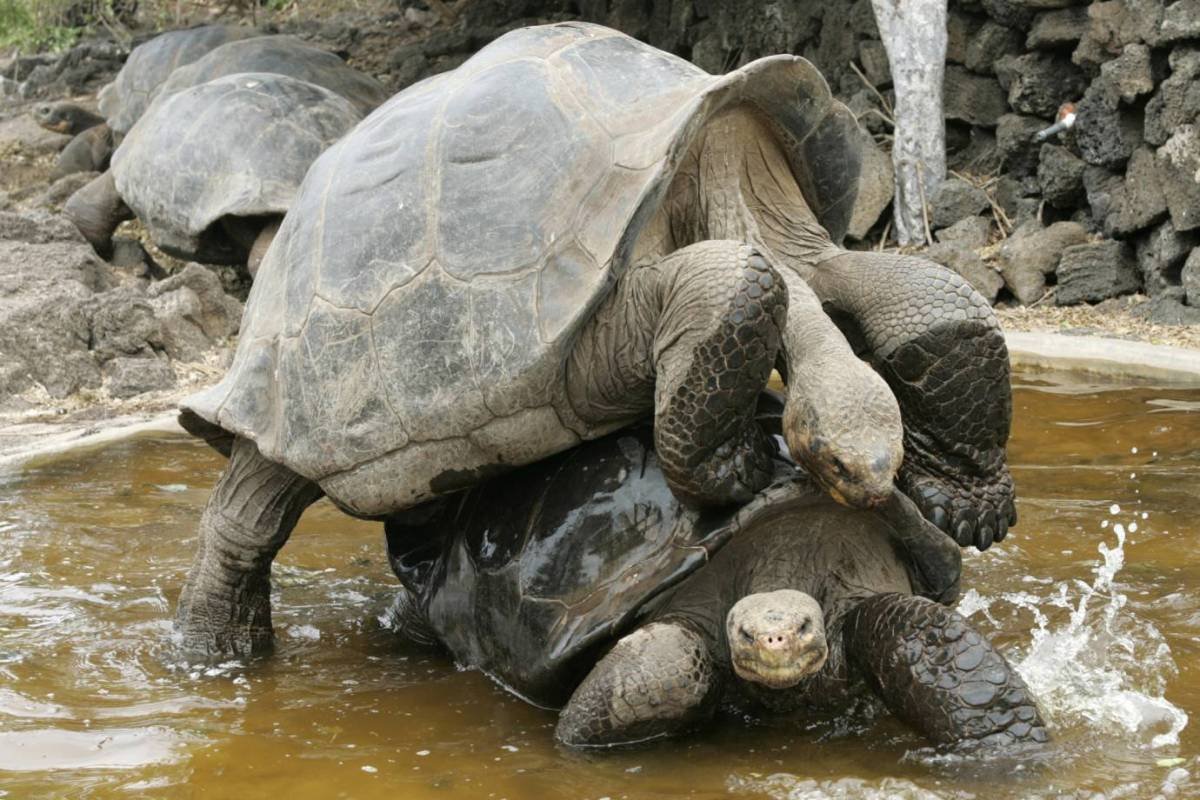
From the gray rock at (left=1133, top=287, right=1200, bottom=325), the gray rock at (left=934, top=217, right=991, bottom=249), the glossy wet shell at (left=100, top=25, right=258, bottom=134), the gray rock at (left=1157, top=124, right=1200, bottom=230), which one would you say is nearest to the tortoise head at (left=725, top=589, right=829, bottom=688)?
the gray rock at (left=1133, top=287, right=1200, bottom=325)

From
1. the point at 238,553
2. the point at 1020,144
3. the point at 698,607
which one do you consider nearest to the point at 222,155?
the point at 1020,144

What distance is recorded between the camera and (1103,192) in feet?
29.7

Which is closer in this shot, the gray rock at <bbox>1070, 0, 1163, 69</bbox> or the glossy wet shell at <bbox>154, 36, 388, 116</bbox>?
the gray rock at <bbox>1070, 0, 1163, 69</bbox>

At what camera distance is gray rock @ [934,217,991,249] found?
31.8 feet

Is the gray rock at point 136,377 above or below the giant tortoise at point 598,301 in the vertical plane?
below

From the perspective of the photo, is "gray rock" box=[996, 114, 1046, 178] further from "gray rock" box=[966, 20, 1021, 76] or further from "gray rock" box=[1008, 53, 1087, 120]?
"gray rock" box=[966, 20, 1021, 76]

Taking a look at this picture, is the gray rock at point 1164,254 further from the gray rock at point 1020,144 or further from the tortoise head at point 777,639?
the tortoise head at point 777,639

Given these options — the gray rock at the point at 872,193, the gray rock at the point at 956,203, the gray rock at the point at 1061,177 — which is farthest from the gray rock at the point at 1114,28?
the gray rock at the point at 872,193

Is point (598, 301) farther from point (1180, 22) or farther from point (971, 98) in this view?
point (971, 98)

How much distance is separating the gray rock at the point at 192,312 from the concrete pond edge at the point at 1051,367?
1.07m

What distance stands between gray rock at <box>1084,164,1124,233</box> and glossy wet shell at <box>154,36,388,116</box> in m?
6.40

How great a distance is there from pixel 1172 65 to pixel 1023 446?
3474 mm

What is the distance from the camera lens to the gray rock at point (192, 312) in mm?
8438

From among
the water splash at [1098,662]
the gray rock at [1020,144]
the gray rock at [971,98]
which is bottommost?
the water splash at [1098,662]
